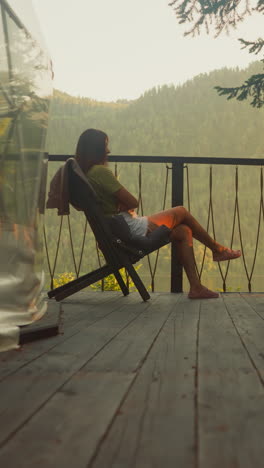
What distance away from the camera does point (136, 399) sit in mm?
1082

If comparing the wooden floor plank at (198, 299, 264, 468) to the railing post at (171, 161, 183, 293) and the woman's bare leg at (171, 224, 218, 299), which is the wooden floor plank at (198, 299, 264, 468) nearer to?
the woman's bare leg at (171, 224, 218, 299)

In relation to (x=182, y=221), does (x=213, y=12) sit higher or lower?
higher

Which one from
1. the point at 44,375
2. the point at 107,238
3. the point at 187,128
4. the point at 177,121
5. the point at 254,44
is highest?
the point at 177,121

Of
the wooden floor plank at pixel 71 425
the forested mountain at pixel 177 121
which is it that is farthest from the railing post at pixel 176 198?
the forested mountain at pixel 177 121

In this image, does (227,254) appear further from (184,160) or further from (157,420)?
(157,420)

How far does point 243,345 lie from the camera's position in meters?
1.71

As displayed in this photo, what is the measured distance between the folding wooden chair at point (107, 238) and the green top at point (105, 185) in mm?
91

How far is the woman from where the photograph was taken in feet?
9.93

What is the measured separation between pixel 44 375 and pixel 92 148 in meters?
2.00

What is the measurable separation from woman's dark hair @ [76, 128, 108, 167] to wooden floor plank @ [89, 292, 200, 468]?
5.68ft

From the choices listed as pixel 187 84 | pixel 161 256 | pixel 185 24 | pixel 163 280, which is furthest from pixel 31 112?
pixel 187 84

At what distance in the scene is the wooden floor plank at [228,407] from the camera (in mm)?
791

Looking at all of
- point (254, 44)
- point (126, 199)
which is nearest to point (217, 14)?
point (254, 44)

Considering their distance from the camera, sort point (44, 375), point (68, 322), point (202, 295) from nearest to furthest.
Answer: point (44, 375) < point (68, 322) < point (202, 295)
